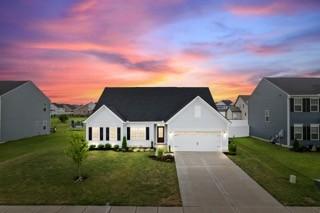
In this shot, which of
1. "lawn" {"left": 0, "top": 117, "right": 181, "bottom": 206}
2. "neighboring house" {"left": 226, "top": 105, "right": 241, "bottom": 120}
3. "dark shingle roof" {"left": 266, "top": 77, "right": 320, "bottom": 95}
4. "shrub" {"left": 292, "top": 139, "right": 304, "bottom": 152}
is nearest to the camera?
"lawn" {"left": 0, "top": 117, "right": 181, "bottom": 206}

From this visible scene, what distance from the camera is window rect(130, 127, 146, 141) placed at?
29372 millimetres

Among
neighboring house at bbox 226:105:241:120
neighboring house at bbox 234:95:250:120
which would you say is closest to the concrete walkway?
neighboring house at bbox 234:95:250:120

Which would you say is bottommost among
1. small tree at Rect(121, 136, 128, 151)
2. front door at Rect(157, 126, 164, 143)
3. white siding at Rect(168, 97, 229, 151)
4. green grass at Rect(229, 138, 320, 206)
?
green grass at Rect(229, 138, 320, 206)

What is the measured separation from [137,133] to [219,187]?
608 inches

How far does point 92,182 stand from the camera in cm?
1631

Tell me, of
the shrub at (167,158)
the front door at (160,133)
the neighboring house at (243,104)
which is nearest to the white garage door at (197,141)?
the front door at (160,133)

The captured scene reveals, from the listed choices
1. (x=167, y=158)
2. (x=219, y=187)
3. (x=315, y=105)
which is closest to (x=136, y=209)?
(x=219, y=187)

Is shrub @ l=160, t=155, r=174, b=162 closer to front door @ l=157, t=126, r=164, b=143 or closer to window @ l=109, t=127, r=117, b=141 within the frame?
front door @ l=157, t=126, r=164, b=143

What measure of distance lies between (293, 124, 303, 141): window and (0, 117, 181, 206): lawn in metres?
17.7

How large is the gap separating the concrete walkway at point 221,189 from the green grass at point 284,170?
2.44ft

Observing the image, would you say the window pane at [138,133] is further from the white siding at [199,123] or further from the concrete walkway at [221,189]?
the concrete walkway at [221,189]

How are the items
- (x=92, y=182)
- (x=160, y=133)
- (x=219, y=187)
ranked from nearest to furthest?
(x=219, y=187) < (x=92, y=182) < (x=160, y=133)

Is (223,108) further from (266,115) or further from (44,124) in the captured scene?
(44,124)

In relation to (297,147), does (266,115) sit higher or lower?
higher
